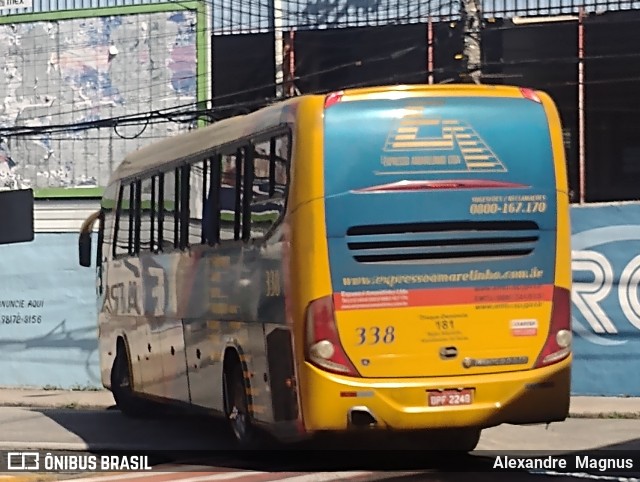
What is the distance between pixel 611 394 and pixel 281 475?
9.44m

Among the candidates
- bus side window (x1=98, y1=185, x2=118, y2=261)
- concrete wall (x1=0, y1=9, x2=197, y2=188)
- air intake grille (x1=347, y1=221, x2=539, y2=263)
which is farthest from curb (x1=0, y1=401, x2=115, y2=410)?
air intake grille (x1=347, y1=221, x2=539, y2=263)

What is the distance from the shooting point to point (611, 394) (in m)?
19.7

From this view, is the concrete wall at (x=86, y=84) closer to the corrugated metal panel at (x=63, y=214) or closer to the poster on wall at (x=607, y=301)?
the corrugated metal panel at (x=63, y=214)

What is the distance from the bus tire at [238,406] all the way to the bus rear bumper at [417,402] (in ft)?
5.77

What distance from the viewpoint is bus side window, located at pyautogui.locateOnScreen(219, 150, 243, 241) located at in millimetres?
12688

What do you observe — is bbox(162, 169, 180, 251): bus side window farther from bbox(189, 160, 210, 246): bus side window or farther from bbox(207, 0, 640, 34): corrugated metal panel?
bbox(207, 0, 640, 34): corrugated metal panel

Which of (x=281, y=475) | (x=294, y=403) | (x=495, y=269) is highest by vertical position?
(x=495, y=269)

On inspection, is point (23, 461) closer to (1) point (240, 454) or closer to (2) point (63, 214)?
(1) point (240, 454)

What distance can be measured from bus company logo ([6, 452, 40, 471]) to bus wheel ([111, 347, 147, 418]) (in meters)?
3.65

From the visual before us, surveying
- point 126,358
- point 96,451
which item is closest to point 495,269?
point 96,451

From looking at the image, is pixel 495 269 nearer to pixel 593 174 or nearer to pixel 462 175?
pixel 462 175

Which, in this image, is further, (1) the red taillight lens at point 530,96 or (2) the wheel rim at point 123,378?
(2) the wheel rim at point 123,378

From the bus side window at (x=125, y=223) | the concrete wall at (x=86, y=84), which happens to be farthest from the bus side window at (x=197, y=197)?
the concrete wall at (x=86, y=84)

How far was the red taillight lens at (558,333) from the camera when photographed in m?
11.4
